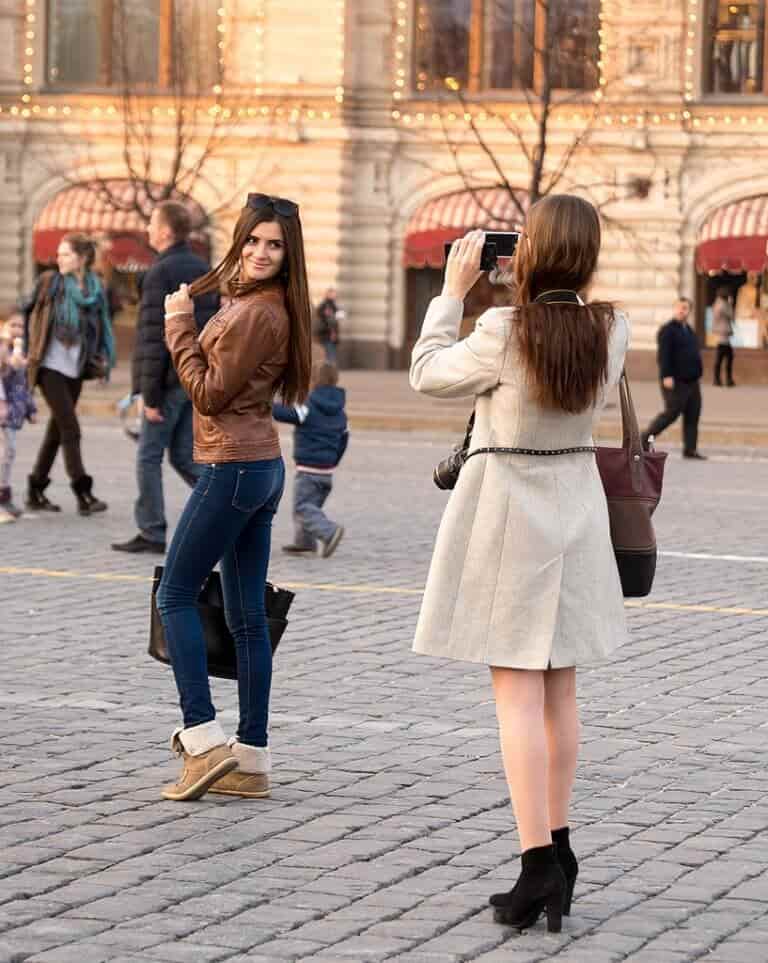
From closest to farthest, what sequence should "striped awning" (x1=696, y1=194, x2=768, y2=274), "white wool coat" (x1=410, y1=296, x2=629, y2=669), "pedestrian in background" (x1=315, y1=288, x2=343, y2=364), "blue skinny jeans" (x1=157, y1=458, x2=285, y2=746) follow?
1. "white wool coat" (x1=410, y1=296, x2=629, y2=669)
2. "blue skinny jeans" (x1=157, y1=458, x2=285, y2=746)
3. "pedestrian in background" (x1=315, y1=288, x2=343, y2=364)
4. "striped awning" (x1=696, y1=194, x2=768, y2=274)

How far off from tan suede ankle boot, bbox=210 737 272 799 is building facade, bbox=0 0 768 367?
30901mm

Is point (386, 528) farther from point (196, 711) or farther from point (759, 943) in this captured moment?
point (759, 943)

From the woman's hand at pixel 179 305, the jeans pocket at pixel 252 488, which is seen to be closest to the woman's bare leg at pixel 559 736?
the jeans pocket at pixel 252 488

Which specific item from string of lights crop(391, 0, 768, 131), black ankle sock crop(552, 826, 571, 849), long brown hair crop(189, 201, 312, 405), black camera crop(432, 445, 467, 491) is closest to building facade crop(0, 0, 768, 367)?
string of lights crop(391, 0, 768, 131)

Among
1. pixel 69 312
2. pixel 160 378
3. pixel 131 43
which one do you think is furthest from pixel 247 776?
pixel 131 43

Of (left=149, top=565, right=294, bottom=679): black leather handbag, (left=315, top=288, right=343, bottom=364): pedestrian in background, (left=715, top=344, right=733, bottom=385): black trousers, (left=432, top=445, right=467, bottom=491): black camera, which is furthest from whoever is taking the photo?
(left=715, top=344, right=733, bottom=385): black trousers

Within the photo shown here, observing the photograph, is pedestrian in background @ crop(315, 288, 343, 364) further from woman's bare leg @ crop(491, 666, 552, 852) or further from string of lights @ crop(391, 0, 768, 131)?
woman's bare leg @ crop(491, 666, 552, 852)

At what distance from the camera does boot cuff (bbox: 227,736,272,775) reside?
662 centimetres

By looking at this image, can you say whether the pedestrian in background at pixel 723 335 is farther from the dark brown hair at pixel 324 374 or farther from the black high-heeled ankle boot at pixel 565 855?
the black high-heeled ankle boot at pixel 565 855

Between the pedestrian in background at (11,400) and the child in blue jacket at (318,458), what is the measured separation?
2.24 m

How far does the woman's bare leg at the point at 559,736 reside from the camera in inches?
212

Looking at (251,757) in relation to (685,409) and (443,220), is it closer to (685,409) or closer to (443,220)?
(685,409)

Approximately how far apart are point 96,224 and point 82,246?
2577cm

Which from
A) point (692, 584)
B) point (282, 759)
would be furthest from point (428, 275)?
point (282, 759)
